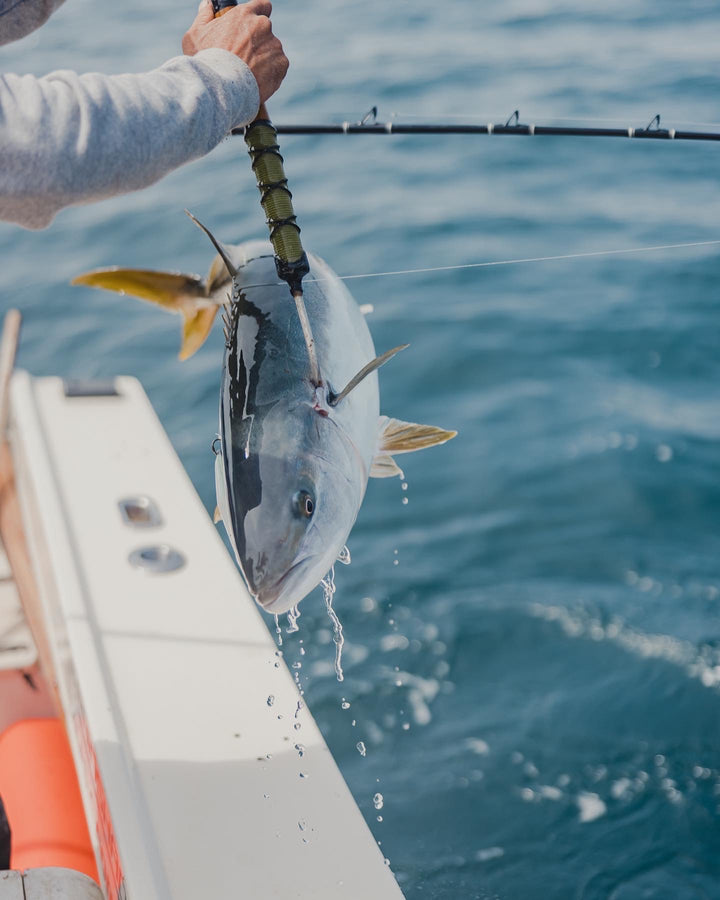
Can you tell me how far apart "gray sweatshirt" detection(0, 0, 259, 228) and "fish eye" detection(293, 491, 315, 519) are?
1.54 ft

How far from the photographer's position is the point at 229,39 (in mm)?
1484

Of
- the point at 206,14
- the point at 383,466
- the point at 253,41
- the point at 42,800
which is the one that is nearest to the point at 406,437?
the point at 383,466

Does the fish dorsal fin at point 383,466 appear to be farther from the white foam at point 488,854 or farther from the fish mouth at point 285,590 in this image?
the white foam at point 488,854

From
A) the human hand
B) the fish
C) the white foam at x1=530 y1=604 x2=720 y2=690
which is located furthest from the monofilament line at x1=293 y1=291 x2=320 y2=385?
Answer: the white foam at x1=530 y1=604 x2=720 y2=690

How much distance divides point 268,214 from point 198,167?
25.3ft

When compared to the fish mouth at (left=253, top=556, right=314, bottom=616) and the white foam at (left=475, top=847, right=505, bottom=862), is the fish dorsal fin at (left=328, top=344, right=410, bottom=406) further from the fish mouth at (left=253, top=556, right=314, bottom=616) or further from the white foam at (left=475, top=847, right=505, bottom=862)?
the white foam at (left=475, top=847, right=505, bottom=862)

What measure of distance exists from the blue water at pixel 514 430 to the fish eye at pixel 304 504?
2.24 metres

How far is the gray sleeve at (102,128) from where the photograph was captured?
1267mm

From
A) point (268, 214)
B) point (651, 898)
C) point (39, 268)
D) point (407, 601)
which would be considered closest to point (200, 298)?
point (268, 214)

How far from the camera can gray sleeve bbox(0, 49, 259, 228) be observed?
127cm

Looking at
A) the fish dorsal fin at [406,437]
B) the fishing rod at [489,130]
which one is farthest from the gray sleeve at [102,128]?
the fishing rod at [489,130]

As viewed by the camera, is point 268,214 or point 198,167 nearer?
point 268,214

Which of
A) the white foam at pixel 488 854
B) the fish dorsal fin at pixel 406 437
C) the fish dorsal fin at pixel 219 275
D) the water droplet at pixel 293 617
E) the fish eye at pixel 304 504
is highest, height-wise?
the fish dorsal fin at pixel 219 275

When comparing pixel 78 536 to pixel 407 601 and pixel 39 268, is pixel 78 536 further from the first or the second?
pixel 39 268
